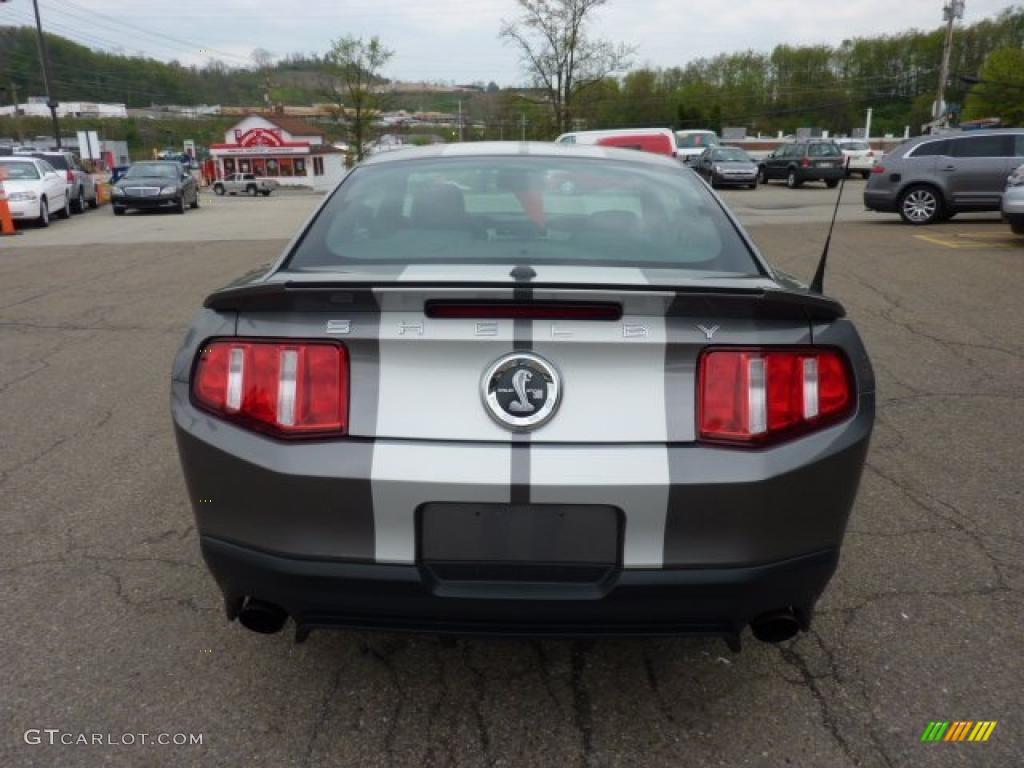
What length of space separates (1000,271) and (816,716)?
30.8 ft

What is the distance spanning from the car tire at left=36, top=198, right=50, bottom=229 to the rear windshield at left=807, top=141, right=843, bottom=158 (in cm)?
2363

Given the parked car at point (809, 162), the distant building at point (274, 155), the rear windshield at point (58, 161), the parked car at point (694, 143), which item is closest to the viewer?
the rear windshield at point (58, 161)

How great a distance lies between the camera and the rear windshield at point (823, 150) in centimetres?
2883

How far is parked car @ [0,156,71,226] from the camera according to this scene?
18.0 metres

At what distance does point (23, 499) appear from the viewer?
3877 mm

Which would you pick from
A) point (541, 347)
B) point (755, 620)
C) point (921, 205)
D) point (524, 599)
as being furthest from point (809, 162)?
point (524, 599)

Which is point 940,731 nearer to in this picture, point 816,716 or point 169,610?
point 816,716

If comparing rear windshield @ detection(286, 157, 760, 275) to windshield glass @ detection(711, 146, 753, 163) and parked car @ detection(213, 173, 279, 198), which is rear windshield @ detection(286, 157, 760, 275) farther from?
parked car @ detection(213, 173, 279, 198)

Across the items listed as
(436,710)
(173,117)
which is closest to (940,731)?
(436,710)

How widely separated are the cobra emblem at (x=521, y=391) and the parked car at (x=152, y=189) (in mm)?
23360

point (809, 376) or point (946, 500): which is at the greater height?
point (809, 376)

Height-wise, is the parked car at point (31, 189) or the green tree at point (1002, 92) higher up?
the green tree at point (1002, 92)

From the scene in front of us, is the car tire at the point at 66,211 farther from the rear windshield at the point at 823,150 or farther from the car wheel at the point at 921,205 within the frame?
the rear windshield at the point at 823,150

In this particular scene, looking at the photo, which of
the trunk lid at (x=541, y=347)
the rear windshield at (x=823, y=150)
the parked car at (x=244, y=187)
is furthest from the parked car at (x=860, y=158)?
the trunk lid at (x=541, y=347)
